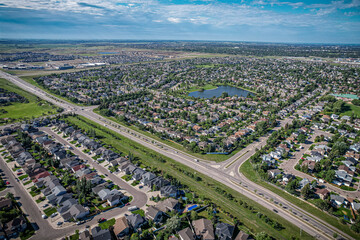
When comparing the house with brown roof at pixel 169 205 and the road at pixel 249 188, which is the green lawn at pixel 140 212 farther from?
the road at pixel 249 188

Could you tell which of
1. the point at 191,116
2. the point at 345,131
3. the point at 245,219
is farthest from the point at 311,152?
the point at 191,116

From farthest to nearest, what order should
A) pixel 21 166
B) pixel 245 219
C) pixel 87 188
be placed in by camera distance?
pixel 21 166 < pixel 87 188 < pixel 245 219

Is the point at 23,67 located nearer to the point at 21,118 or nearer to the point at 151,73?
the point at 151,73

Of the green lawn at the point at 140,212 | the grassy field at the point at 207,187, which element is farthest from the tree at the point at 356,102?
the green lawn at the point at 140,212

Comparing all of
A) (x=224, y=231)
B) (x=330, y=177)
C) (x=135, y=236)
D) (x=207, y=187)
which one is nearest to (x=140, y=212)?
(x=135, y=236)

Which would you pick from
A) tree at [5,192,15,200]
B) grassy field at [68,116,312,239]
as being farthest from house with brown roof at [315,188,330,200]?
tree at [5,192,15,200]

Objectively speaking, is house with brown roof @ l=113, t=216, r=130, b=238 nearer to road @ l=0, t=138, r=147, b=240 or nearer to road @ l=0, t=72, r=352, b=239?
road @ l=0, t=138, r=147, b=240
